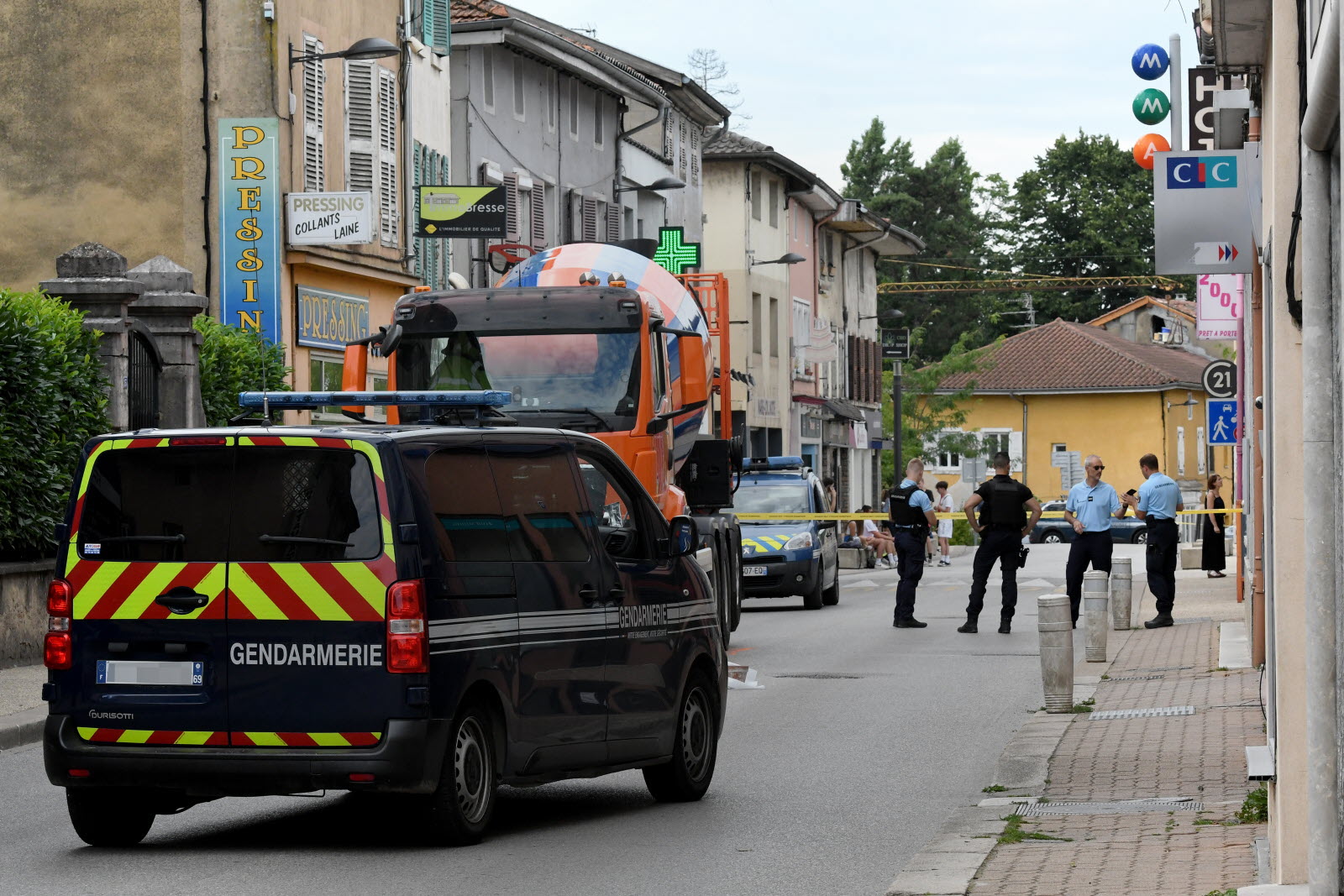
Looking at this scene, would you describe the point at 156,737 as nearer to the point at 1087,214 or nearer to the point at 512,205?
the point at 512,205

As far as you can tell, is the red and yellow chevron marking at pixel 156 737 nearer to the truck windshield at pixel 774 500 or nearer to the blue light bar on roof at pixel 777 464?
the truck windshield at pixel 774 500

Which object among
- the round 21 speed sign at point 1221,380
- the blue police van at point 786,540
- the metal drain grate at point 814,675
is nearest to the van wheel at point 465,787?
the metal drain grate at point 814,675

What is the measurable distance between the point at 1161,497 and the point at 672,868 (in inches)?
673

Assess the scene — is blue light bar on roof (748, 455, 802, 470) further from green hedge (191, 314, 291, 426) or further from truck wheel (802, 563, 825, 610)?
green hedge (191, 314, 291, 426)

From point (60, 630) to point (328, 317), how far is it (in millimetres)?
21409

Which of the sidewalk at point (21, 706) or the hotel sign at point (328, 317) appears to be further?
the hotel sign at point (328, 317)

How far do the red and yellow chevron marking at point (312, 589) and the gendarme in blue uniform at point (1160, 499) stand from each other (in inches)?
687

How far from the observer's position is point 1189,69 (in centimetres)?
1795

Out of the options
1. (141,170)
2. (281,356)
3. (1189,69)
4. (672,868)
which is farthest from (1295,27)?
(141,170)

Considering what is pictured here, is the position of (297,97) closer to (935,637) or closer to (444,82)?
(444,82)

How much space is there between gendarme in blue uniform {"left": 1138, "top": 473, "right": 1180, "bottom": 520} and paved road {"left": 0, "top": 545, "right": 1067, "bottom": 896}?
916 centimetres

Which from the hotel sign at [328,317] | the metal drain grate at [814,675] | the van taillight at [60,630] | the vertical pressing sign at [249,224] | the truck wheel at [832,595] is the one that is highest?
the vertical pressing sign at [249,224]

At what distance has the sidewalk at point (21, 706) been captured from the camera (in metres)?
13.6

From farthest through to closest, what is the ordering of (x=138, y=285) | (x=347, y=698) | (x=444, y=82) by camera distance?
(x=444, y=82) < (x=138, y=285) < (x=347, y=698)
